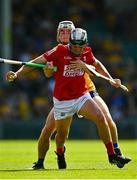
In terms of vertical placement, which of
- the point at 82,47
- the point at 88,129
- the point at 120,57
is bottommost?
the point at 88,129

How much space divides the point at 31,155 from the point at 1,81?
12.4m

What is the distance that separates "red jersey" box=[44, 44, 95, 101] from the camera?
15.7 metres

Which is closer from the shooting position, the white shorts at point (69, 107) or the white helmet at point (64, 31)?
the white shorts at point (69, 107)

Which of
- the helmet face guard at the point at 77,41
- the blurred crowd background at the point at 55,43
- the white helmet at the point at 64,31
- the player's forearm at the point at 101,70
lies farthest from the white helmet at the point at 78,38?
the blurred crowd background at the point at 55,43

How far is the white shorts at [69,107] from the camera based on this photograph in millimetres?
15672

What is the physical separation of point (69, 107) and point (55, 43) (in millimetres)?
20170

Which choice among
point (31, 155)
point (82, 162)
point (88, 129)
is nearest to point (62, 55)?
point (82, 162)

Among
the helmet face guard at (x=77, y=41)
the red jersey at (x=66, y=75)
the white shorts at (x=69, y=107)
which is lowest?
the white shorts at (x=69, y=107)

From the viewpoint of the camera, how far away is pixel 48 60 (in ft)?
51.7

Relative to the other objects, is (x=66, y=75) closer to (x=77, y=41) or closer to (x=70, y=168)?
(x=77, y=41)

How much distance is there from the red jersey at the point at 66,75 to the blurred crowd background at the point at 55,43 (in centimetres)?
1682

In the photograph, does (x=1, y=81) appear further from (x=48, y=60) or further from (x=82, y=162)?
(x=48, y=60)

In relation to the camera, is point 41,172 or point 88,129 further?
point 88,129

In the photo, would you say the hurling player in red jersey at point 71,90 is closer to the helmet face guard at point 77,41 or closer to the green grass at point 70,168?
the helmet face guard at point 77,41
